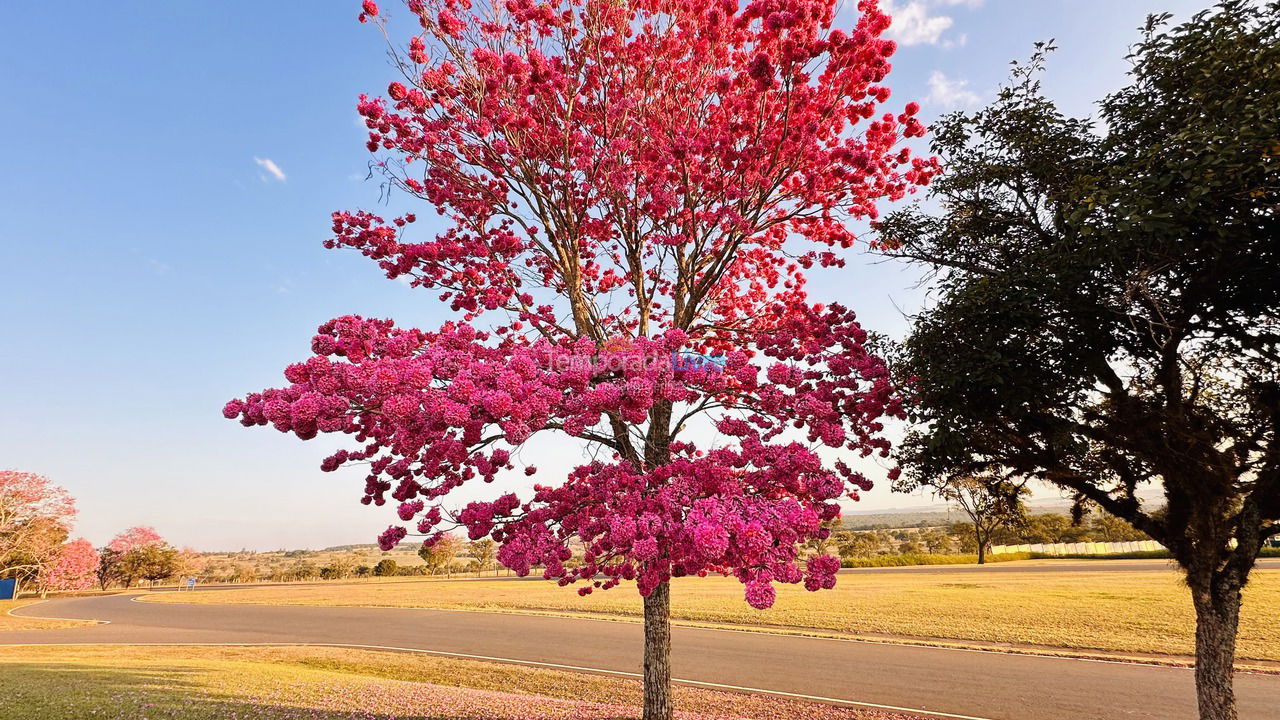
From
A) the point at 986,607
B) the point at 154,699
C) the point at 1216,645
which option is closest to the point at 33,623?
the point at 154,699

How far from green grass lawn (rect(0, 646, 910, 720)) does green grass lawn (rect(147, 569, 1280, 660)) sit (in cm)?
1115

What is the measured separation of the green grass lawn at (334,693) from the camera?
409 inches

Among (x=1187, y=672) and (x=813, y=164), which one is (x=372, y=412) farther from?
(x=1187, y=672)

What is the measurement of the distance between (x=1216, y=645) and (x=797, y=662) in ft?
31.6

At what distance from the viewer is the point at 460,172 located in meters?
10.5

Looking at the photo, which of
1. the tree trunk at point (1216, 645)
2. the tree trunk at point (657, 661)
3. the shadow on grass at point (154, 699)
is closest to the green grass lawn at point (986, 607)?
the tree trunk at point (1216, 645)

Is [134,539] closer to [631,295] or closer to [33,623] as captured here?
[33,623]

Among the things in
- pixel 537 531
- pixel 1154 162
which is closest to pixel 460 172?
pixel 537 531

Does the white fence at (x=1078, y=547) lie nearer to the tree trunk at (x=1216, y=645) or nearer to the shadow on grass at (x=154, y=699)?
the tree trunk at (x=1216, y=645)

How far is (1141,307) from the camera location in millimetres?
7926

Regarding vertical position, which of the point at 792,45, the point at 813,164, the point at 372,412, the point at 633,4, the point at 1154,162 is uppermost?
the point at 633,4

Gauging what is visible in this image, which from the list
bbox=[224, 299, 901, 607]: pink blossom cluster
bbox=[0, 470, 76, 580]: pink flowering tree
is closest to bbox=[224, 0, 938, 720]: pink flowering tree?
bbox=[224, 299, 901, 607]: pink blossom cluster

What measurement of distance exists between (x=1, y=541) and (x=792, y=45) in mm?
57897

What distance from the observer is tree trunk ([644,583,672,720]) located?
8781 mm
